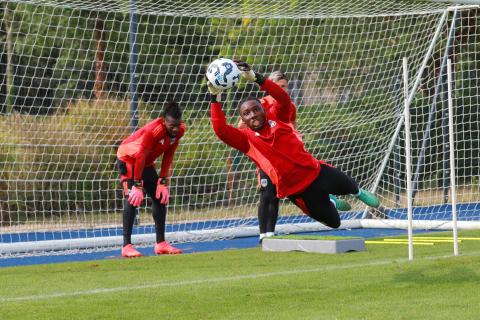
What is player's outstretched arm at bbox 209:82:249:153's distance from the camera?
8.92 meters

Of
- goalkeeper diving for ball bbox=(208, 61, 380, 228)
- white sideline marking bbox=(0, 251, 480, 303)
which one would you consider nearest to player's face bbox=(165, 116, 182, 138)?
goalkeeper diving for ball bbox=(208, 61, 380, 228)

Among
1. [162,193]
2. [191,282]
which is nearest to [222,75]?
[191,282]

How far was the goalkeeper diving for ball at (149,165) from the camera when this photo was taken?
453 inches

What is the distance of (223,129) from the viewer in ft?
29.7

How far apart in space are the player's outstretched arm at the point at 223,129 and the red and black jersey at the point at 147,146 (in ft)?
7.71

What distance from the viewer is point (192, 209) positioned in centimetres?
1553

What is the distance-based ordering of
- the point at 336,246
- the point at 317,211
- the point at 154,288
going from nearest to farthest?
the point at 154,288
the point at 317,211
the point at 336,246

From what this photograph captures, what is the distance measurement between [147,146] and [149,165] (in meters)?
0.57

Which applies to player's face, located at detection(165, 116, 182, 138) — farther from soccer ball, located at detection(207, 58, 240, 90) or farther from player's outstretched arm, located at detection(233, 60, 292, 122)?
soccer ball, located at detection(207, 58, 240, 90)

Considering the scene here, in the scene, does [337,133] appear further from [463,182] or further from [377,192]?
[463,182]

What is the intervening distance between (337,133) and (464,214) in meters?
2.48

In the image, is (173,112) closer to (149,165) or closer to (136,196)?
(149,165)

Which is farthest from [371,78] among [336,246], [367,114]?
[336,246]

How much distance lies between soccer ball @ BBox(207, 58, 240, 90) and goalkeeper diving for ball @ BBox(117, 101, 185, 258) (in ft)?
9.16
